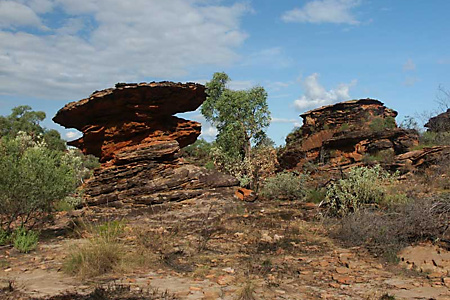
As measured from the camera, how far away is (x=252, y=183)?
18.0 m

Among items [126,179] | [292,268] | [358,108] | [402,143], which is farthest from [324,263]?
[358,108]

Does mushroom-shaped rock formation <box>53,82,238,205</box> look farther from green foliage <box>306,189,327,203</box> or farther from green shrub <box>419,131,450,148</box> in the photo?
green shrub <box>419,131,450,148</box>

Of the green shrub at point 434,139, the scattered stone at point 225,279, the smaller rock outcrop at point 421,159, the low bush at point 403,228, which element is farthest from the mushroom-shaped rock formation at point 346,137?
the scattered stone at point 225,279

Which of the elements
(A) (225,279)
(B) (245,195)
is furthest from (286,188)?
(A) (225,279)

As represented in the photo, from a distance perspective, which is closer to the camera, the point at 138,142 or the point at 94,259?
the point at 94,259

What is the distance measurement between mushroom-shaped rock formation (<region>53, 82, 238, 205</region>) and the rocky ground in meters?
2.36

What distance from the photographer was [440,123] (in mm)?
20203

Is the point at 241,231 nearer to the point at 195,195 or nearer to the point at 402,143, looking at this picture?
the point at 195,195

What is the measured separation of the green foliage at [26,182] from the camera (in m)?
7.10

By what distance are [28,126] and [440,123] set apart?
2978cm

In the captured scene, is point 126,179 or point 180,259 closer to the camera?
point 180,259

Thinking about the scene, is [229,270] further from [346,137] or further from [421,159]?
[346,137]

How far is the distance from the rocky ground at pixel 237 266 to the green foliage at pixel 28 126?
22.9 m

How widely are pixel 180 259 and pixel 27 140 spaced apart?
48.8ft
